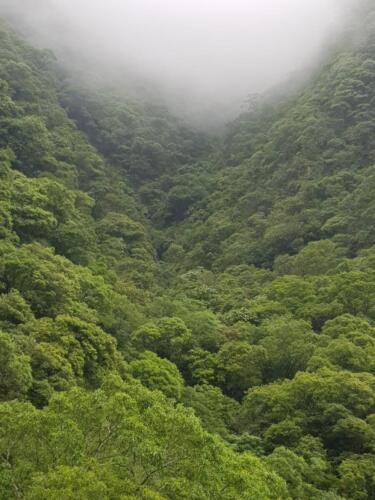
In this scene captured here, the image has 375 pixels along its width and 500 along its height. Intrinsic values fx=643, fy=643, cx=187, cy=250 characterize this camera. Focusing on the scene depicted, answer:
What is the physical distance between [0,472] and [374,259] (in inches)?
1666

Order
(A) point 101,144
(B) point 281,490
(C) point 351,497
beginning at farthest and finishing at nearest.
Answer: (A) point 101,144 → (C) point 351,497 → (B) point 281,490

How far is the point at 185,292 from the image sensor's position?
57.8 meters

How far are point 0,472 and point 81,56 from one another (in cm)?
10649

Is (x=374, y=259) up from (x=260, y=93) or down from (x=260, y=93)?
down

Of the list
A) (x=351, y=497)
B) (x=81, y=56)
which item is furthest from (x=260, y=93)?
(x=351, y=497)

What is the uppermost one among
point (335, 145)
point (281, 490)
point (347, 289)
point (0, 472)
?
point (335, 145)

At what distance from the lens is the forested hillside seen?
1830 cm

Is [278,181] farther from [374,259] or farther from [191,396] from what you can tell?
[191,396]

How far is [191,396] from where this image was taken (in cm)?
3572

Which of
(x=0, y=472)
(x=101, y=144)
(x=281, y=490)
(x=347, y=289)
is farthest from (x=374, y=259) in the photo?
(x=101, y=144)

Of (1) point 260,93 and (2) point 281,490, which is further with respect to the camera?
(1) point 260,93

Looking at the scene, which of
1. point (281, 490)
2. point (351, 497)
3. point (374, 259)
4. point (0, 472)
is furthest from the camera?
point (374, 259)

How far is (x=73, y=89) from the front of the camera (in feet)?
324

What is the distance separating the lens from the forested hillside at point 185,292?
720 inches
